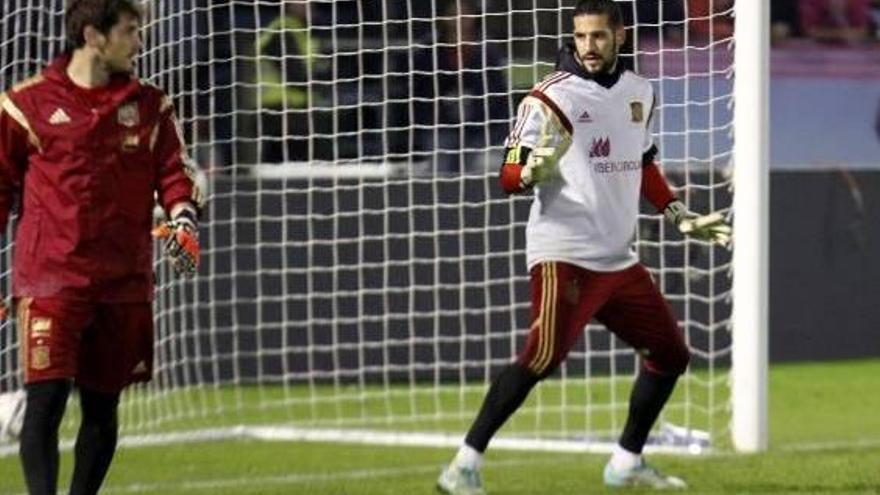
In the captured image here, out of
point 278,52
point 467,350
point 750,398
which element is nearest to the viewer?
point 750,398

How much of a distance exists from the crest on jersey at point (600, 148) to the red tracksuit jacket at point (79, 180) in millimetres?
1833

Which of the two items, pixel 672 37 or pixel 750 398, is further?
pixel 672 37

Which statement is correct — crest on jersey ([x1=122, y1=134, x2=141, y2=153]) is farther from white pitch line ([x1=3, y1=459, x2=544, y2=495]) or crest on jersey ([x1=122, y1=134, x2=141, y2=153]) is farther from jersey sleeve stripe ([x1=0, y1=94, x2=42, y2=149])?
white pitch line ([x1=3, y1=459, x2=544, y2=495])

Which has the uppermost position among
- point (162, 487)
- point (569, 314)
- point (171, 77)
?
point (171, 77)

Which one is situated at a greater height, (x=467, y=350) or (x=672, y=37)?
(x=672, y=37)

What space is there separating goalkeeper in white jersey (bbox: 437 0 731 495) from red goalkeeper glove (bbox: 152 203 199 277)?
1.48 m

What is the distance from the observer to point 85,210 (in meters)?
8.03

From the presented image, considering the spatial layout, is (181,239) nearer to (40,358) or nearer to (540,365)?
(40,358)

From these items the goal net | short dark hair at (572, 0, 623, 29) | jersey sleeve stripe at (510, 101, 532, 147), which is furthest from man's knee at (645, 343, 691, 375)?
the goal net

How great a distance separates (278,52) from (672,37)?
209 centimetres

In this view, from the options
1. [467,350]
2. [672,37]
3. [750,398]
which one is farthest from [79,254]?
[467,350]

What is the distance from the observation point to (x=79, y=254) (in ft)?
26.4

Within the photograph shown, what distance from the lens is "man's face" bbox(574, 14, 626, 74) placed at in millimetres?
9172

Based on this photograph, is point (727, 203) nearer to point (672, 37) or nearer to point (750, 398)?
point (672, 37)
